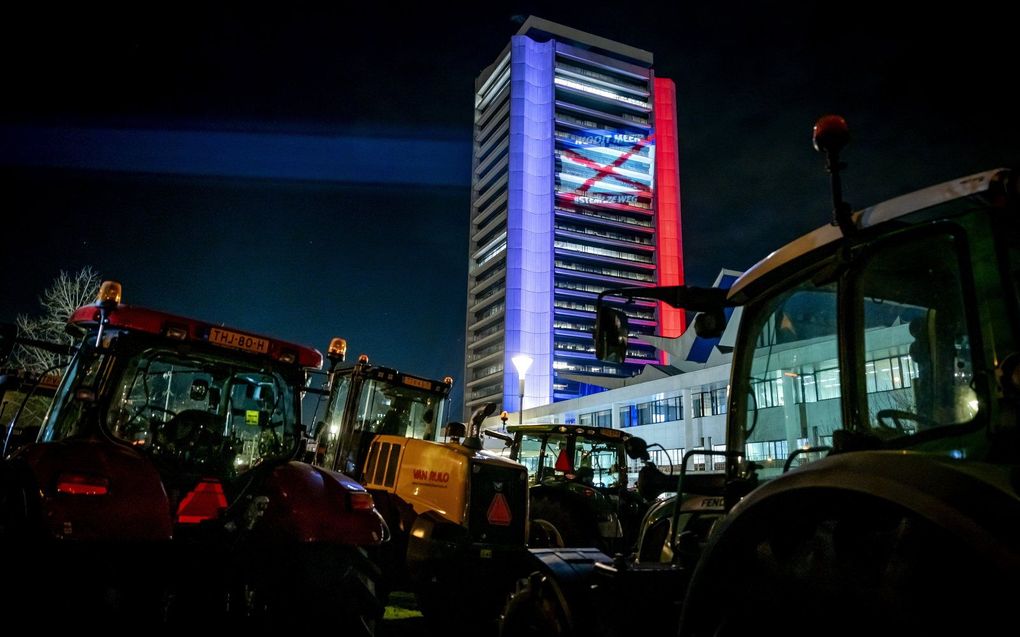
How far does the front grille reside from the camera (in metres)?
6.10

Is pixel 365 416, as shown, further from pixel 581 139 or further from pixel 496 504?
pixel 581 139

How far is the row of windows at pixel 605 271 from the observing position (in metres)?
86.0

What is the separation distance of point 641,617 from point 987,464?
1.67 meters

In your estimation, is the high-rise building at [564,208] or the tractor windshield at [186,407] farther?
the high-rise building at [564,208]

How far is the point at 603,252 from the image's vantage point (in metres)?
88.1

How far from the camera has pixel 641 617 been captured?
279cm

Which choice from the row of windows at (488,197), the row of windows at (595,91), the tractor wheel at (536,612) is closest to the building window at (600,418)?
the tractor wheel at (536,612)

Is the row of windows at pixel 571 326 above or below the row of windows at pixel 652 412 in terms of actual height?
above

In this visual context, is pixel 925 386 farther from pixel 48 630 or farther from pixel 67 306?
pixel 67 306

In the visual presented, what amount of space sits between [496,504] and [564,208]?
8399 cm

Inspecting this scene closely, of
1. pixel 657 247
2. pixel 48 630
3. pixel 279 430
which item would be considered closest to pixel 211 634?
pixel 48 630

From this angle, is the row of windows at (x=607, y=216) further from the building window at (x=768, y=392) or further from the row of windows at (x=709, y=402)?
the building window at (x=768, y=392)

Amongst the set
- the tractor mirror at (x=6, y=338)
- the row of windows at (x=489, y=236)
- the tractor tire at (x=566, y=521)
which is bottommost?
the tractor tire at (x=566, y=521)

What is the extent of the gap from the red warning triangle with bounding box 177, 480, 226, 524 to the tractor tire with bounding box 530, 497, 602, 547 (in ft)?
17.8
